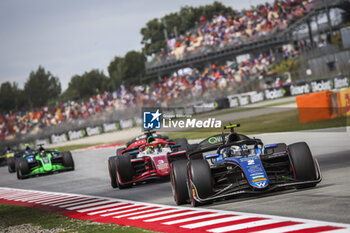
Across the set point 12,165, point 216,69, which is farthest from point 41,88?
point 12,165

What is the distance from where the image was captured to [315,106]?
25.0 metres

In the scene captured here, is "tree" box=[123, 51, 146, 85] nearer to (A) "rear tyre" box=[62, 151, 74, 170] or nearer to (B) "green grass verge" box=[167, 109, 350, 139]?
(B) "green grass verge" box=[167, 109, 350, 139]

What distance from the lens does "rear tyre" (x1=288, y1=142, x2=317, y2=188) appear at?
8.93 metres

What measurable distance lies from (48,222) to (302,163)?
474cm

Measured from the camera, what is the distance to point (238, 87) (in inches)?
1853

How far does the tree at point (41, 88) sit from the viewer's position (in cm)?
10425

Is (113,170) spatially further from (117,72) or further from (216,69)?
(117,72)

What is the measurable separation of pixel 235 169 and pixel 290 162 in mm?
893

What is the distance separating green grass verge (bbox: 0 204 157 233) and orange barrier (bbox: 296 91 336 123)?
570 inches

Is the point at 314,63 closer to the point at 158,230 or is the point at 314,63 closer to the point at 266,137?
the point at 266,137

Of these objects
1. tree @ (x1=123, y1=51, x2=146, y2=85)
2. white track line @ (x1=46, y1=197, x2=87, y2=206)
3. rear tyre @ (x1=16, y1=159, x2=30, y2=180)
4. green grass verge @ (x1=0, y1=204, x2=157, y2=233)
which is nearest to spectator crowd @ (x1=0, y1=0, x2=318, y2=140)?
rear tyre @ (x1=16, y1=159, x2=30, y2=180)

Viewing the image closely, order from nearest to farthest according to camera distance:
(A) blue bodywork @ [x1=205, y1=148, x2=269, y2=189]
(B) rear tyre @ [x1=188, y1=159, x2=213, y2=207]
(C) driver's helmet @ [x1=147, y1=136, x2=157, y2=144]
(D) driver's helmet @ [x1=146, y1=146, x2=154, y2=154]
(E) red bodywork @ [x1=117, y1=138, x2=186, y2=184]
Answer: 1. (A) blue bodywork @ [x1=205, y1=148, x2=269, y2=189]
2. (B) rear tyre @ [x1=188, y1=159, x2=213, y2=207]
3. (E) red bodywork @ [x1=117, y1=138, x2=186, y2=184]
4. (D) driver's helmet @ [x1=146, y1=146, x2=154, y2=154]
5. (C) driver's helmet @ [x1=147, y1=136, x2=157, y2=144]

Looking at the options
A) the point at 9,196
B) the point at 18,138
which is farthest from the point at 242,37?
the point at 9,196

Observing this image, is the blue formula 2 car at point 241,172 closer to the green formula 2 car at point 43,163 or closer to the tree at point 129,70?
the green formula 2 car at point 43,163
